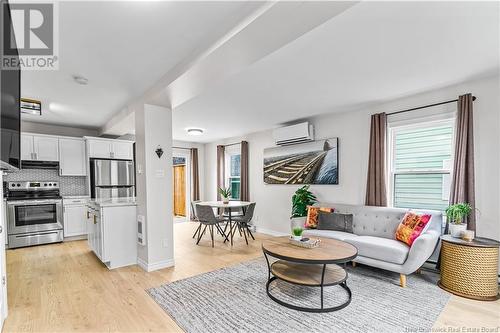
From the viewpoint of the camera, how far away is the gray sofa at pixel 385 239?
9.17 ft

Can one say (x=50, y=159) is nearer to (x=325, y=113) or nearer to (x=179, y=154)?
(x=179, y=154)

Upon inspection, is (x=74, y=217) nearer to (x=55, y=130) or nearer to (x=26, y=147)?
(x=26, y=147)

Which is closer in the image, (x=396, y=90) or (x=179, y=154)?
(x=396, y=90)

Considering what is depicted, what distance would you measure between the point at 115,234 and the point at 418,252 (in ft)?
12.7

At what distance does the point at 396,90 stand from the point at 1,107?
13.0 feet

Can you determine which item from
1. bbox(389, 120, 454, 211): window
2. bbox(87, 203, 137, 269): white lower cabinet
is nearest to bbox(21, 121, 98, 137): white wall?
bbox(87, 203, 137, 269): white lower cabinet

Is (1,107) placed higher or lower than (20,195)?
higher

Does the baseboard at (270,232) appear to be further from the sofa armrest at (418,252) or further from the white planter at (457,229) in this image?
the white planter at (457,229)

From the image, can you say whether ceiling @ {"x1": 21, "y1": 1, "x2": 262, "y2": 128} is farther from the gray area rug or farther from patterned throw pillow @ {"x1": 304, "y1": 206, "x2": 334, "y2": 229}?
patterned throw pillow @ {"x1": 304, "y1": 206, "x2": 334, "y2": 229}

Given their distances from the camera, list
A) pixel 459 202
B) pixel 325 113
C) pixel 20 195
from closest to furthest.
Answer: pixel 459 202 < pixel 325 113 < pixel 20 195

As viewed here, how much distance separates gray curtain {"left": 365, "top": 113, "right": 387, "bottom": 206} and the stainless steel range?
5.84 meters

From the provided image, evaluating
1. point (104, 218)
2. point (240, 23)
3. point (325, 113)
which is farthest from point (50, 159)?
point (325, 113)

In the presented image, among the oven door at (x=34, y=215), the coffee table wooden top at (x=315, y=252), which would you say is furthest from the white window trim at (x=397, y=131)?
the oven door at (x=34, y=215)

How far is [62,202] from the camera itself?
4988 mm
